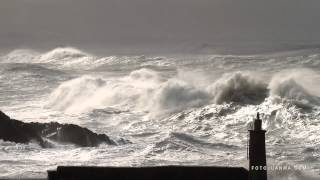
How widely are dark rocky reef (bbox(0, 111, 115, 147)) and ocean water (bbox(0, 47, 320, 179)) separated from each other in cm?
71

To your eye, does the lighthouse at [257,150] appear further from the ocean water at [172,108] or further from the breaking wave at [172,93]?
the breaking wave at [172,93]

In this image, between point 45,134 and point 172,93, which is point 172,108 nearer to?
point 172,93

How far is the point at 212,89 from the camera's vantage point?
42.6m

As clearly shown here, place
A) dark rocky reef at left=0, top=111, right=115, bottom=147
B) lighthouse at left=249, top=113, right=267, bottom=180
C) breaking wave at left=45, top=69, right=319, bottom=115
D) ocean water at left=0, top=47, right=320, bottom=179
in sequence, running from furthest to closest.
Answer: breaking wave at left=45, top=69, right=319, bottom=115, dark rocky reef at left=0, top=111, right=115, bottom=147, ocean water at left=0, top=47, right=320, bottom=179, lighthouse at left=249, top=113, right=267, bottom=180

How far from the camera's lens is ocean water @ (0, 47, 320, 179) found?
25.2 metres

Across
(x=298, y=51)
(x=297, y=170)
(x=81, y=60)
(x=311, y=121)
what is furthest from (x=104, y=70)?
(x=297, y=170)

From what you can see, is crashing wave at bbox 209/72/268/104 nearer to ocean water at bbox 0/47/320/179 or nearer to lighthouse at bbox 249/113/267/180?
ocean water at bbox 0/47/320/179

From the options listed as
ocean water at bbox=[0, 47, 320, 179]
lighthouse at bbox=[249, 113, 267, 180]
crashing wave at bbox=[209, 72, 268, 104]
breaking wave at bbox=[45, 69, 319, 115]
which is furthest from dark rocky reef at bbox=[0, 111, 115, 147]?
lighthouse at bbox=[249, 113, 267, 180]

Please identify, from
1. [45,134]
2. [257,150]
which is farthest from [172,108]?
[257,150]

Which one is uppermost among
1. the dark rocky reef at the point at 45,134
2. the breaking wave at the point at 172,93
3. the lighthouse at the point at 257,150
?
the breaking wave at the point at 172,93

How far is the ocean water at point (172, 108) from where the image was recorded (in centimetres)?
2522

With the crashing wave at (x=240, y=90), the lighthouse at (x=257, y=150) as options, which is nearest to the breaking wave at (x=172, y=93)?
the crashing wave at (x=240, y=90)

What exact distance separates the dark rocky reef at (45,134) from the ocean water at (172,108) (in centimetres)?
71

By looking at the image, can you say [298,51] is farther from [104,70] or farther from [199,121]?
[199,121]
